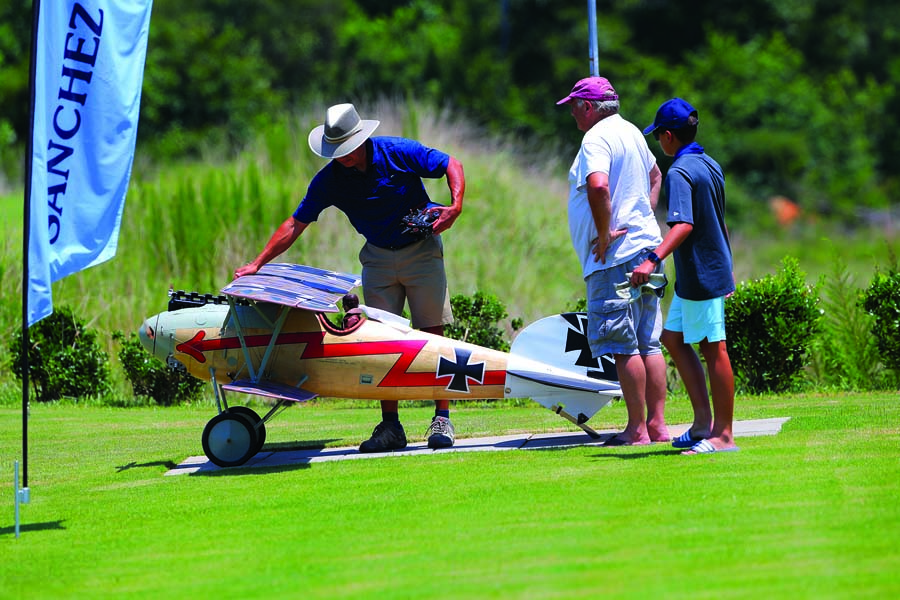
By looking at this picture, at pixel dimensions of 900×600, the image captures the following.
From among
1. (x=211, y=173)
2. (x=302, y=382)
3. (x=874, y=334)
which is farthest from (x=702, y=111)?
(x=302, y=382)

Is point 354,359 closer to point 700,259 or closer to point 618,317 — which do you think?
point 618,317

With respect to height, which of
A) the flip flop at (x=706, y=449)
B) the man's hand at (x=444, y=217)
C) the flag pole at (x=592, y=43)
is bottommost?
the flip flop at (x=706, y=449)

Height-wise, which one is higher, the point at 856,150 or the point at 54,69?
the point at 856,150

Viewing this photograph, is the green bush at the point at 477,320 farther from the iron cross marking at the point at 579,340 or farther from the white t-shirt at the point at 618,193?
the white t-shirt at the point at 618,193

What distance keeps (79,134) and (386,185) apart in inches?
95.0

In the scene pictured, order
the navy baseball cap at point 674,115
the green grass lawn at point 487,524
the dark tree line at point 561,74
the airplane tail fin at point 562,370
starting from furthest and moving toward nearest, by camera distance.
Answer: the dark tree line at point 561,74 < the airplane tail fin at point 562,370 < the navy baseball cap at point 674,115 < the green grass lawn at point 487,524

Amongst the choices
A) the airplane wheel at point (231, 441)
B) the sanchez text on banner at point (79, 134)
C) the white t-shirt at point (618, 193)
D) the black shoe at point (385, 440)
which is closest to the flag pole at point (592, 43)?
the white t-shirt at point (618, 193)

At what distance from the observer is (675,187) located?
7688mm

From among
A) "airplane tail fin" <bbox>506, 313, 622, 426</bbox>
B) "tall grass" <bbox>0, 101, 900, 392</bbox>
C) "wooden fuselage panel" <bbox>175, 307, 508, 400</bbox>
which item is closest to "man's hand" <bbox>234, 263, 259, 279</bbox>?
"wooden fuselage panel" <bbox>175, 307, 508, 400</bbox>

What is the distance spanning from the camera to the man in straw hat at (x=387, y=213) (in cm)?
904

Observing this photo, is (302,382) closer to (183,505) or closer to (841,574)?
(183,505)

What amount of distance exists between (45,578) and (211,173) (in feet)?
51.1

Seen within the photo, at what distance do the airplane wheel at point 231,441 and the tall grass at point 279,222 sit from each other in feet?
17.4

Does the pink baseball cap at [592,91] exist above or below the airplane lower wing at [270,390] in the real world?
above
